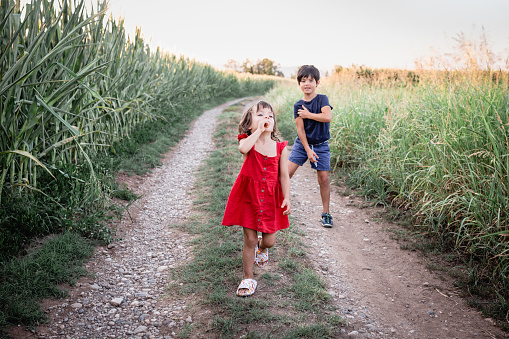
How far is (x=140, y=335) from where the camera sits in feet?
6.89

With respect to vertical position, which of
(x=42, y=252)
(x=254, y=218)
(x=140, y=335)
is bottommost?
(x=140, y=335)

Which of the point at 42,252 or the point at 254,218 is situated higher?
the point at 254,218

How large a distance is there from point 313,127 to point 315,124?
4 centimetres

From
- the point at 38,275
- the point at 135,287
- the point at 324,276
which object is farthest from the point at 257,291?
the point at 38,275

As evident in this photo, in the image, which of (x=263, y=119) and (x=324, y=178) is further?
(x=324, y=178)

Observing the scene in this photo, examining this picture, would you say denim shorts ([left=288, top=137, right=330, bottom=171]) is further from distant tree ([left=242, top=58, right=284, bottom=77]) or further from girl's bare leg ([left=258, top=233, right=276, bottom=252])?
distant tree ([left=242, top=58, right=284, bottom=77])

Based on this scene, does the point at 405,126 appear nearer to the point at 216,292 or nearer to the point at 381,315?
the point at 381,315

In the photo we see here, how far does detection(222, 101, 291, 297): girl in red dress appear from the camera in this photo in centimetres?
248

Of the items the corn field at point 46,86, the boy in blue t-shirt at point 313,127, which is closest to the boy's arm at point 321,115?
the boy in blue t-shirt at point 313,127

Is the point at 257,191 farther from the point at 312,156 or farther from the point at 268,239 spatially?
the point at 312,156

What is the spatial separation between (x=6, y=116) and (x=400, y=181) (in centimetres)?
428

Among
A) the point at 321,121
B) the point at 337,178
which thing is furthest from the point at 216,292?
the point at 337,178

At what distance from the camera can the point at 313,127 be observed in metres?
3.80

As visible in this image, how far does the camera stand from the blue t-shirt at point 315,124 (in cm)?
373
